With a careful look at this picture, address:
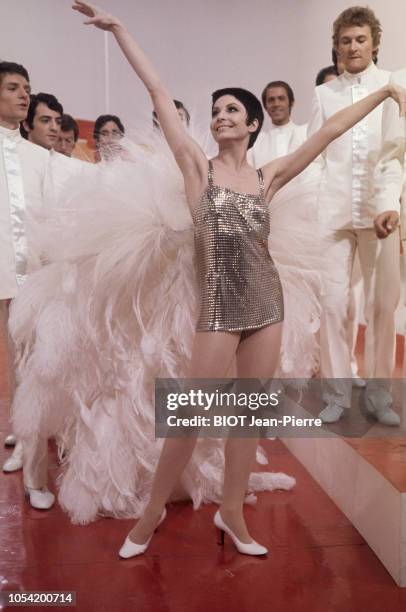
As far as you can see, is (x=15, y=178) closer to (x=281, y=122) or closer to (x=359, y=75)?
(x=359, y=75)

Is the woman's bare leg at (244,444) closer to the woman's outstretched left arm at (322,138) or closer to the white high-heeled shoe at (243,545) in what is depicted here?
the white high-heeled shoe at (243,545)

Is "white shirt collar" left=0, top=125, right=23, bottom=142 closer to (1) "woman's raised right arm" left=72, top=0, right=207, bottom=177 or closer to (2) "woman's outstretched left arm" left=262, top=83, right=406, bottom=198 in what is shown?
(1) "woman's raised right arm" left=72, top=0, right=207, bottom=177

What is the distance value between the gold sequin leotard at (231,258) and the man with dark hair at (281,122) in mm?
1710

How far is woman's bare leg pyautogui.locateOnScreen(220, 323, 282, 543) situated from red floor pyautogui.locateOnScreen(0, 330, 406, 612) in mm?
150

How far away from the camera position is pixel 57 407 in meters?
2.41

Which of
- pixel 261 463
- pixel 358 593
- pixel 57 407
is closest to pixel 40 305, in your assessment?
pixel 57 407

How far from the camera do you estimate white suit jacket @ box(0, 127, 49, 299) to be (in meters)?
2.78

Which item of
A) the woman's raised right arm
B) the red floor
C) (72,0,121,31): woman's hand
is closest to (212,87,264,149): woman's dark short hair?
the woman's raised right arm

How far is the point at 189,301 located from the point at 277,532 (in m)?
0.95

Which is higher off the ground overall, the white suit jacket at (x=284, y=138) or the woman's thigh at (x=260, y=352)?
the white suit jacket at (x=284, y=138)

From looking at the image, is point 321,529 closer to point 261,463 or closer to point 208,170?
point 261,463

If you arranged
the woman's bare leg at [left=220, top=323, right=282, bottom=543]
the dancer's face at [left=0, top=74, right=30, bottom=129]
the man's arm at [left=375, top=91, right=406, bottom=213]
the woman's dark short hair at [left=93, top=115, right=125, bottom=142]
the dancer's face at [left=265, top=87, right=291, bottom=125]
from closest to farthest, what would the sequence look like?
the woman's bare leg at [left=220, top=323, right=282, bottom=543]
the man's arm at [left=375, top=91, right=406, bottom=213]
the dancer's face at [left=0, top=74, right=30, bottom=129]
the woman's dark short hair at [left=93, top=115, right=125, bottom=142]
the dancer's face at [left=265, top=87, right=291, bottom=125]

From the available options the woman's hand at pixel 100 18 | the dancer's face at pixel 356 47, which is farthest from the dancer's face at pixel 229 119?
the dancer's face at pixel 356 47

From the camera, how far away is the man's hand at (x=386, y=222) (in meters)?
2.48
